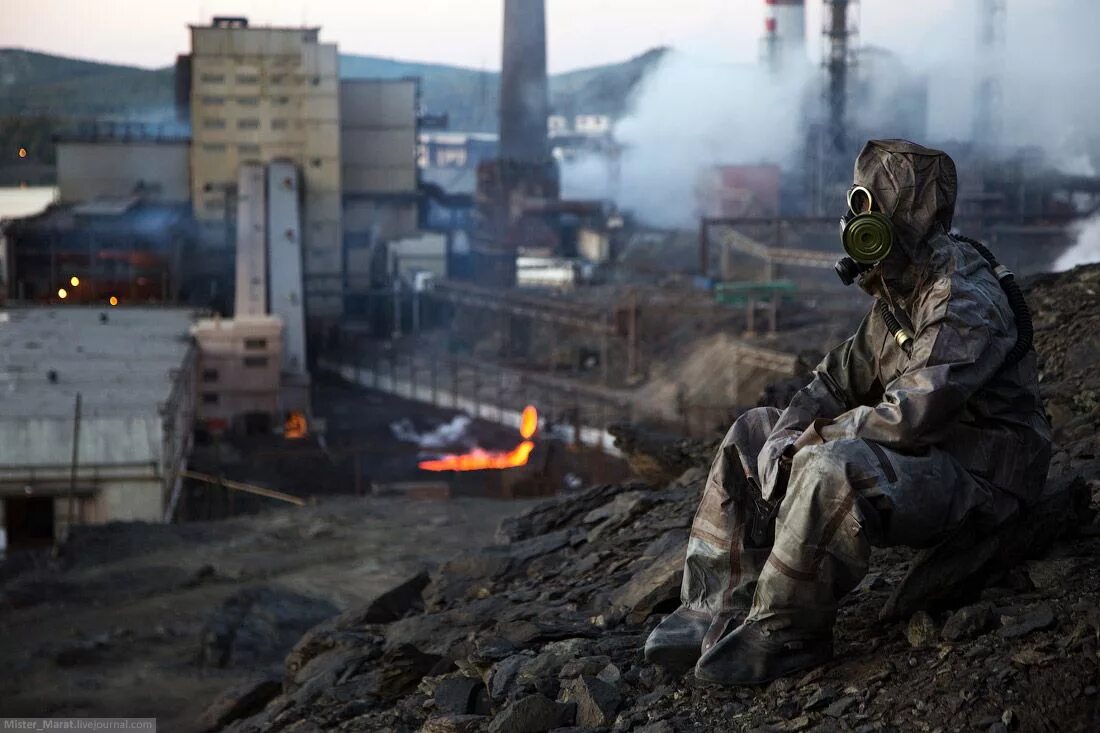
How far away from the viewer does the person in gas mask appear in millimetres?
4355

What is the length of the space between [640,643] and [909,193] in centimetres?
203

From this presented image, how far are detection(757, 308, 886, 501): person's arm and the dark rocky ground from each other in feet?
2.37

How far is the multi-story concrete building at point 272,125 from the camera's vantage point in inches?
1984

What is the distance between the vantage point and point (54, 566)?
56.0 feet

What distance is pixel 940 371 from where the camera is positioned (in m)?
4.37

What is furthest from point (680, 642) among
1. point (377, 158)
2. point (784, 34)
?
point (784, 34)

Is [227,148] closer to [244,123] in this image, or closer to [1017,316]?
[244,123]

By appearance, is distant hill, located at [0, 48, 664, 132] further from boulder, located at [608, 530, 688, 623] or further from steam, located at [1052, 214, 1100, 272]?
boulder, located at [608, 530, 688, 623]

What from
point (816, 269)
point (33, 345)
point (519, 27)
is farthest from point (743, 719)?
point (519, 27)

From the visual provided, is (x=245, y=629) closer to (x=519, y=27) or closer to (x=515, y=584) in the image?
(x=515, y=584)

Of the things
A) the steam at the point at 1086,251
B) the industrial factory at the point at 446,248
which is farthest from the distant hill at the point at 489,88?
the steam at the point at 1086,251

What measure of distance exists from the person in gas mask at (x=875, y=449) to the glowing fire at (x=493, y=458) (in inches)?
895

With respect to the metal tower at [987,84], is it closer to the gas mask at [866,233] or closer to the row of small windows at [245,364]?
the row of small windows at [245,364]

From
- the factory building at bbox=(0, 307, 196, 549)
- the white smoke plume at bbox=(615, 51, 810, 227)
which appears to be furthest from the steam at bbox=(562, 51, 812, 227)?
the factory building at bbox=(0, 307, 196, 549)
